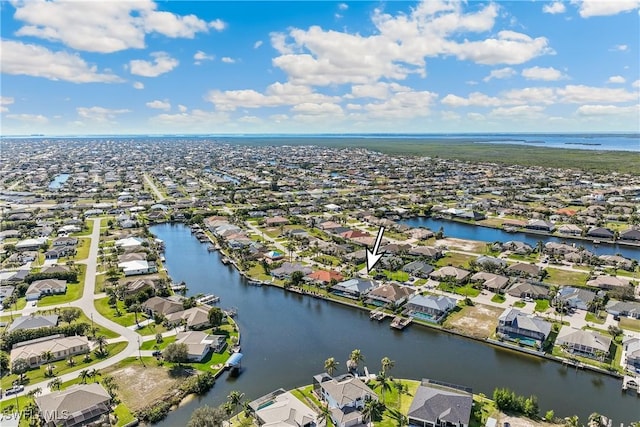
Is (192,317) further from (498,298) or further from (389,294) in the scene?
(498,298)

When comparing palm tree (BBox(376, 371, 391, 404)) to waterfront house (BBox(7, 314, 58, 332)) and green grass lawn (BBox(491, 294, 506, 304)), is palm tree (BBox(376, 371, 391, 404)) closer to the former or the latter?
green grass lawn (BBox(491, 294, 506, 304))

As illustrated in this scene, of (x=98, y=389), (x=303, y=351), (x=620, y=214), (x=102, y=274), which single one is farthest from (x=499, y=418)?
(x=620, y=214)

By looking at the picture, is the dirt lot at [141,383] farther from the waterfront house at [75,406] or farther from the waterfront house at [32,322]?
the waterfront house at [32,322]

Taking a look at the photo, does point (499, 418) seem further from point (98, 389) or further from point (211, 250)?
point (211, 250)

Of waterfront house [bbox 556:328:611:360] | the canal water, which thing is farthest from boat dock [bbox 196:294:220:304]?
waterfront house [bbox 556:328:611:360]

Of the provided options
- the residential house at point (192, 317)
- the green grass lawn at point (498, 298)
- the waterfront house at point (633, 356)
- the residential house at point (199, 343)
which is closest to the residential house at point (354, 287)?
the green grass lawn at point (498, 298)

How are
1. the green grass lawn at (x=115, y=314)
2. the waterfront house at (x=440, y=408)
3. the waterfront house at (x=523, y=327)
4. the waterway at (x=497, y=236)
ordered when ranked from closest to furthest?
the waterfront house at (x=440, y=408) < the waterfront house at (x=523, y=327) < the green grass lawn at (x=115, y=314) < the waterway at (x=497, y=236)
